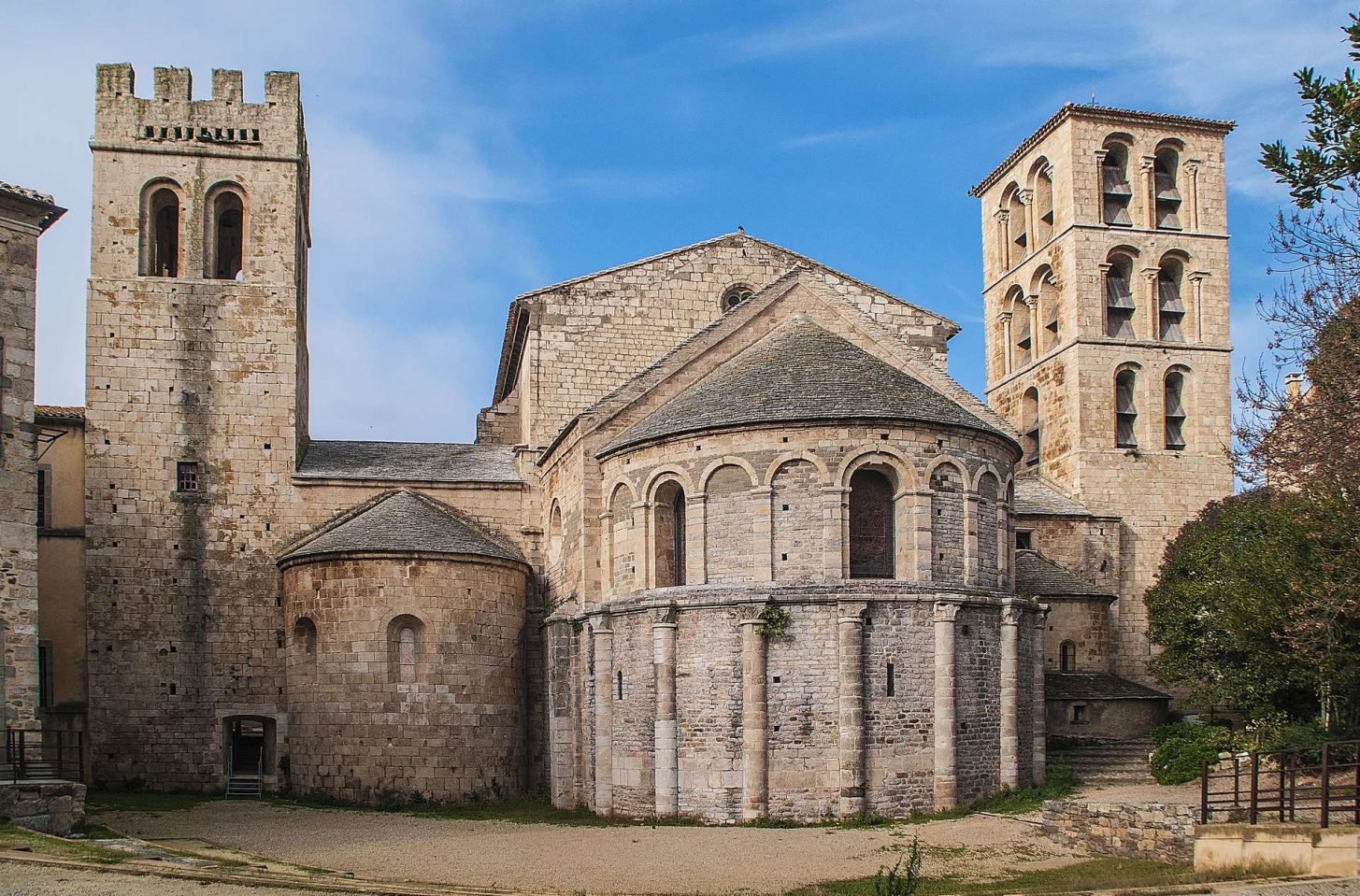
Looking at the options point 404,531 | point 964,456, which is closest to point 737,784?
point 964,456

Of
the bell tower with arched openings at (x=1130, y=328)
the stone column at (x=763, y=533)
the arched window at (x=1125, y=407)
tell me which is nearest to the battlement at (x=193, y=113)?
the stone column at (x=763, y=533)

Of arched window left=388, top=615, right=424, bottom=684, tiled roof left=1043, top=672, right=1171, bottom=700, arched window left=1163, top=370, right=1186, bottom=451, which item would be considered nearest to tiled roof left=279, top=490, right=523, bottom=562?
arched window left=388, top=615, right=424, bottom=684

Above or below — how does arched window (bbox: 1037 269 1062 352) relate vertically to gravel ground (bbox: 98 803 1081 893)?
above

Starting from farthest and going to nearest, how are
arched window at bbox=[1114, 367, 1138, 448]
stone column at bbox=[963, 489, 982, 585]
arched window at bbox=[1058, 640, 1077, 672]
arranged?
arched window at bbox=[1114, 367, 1138, 448] → arched window at bbox=[1058, 640, 1077, 672] → stone column at bbox=[963, 489, 982, 585]

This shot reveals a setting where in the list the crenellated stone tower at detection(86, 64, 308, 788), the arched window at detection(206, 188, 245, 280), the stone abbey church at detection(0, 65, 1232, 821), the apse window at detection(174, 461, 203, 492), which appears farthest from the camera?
the arched window at detection(206, 188, 245, 280)

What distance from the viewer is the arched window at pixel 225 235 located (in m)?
33.8

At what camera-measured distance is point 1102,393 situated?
3909 cm

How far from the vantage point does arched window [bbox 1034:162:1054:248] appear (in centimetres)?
4206

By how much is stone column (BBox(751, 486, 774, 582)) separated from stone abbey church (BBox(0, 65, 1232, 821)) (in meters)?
0.08

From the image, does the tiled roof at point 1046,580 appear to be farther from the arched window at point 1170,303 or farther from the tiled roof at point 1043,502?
the arched window at point 1170,303

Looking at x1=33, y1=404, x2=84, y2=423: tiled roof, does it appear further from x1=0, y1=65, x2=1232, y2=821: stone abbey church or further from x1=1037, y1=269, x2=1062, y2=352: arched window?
x1=1037, y1=269, x2=1062, y2=352: arched window

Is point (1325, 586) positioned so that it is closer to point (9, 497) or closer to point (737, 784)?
point (737, 784)

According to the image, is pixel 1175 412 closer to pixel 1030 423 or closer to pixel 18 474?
pixel 1030 423

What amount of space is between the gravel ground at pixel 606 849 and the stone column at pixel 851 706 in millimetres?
774
